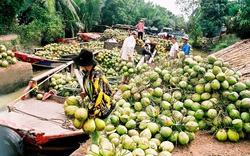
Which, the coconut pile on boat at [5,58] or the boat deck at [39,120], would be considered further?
the coconut pile on boat at [5,58]

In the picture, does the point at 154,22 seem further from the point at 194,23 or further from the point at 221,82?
the point at 221,82

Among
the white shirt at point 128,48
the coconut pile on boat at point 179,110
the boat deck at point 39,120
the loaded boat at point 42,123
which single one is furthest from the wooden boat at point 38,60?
the coconut pile on boat at point 179,110

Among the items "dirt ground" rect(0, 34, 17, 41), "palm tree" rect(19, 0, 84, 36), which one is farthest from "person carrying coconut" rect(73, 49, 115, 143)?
"palm tree" rect(19, 0, 84, 36)

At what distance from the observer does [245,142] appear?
2.88 m

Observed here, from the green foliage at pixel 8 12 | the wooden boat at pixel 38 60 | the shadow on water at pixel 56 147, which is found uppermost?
the green foliage at pixel 8 12

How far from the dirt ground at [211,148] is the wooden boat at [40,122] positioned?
131 centimetres

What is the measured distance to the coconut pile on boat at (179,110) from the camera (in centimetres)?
269

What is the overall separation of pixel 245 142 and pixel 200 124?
511mm

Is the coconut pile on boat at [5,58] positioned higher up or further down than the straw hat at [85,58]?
further down

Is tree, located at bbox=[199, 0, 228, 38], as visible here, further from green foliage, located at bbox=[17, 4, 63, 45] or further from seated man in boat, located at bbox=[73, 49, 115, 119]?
seated man in boat, located at bbox=[73, 49, 115, 119]

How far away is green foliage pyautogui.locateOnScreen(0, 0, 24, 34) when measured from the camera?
43.9ft

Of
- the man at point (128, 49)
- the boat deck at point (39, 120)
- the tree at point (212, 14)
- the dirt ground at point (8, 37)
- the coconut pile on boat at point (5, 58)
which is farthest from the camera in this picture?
the tree at point (212, 14)

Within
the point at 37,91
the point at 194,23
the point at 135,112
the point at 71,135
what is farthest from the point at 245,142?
the point at 194,23

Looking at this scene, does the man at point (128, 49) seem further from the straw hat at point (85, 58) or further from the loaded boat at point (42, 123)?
the straw hat at point (85, 58)
